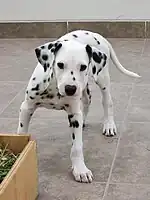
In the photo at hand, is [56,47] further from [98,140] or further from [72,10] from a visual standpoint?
[72,10]

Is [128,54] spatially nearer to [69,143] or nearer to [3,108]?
[3,108]

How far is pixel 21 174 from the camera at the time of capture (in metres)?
2.06

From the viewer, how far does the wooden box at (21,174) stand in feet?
6.34

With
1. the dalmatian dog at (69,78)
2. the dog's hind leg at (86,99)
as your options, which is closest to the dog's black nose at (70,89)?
the dalmatian dog at (69,78)

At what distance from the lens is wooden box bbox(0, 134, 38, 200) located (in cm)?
193

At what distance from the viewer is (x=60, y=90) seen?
2.24 m

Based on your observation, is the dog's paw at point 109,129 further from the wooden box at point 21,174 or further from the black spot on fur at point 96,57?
the wooden box at point 21,174

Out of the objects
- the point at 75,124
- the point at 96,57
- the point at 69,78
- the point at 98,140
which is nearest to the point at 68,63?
the point at 69,78

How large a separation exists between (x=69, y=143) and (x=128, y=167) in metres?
0.43

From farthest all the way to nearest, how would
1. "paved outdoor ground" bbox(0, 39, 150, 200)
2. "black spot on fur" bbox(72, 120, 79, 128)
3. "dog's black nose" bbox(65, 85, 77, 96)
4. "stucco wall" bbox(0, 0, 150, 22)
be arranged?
"stucco wall" bbox(0, 0, 150, 22) < "black spot on fur" bbox(72, 120, 79, 128) < "paved outdoor ground" bbox(0, 39, 150, 200) < "dog's black nose" bbox(65, 85, 77, 96)

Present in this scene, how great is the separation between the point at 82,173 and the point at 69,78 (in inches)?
20.2

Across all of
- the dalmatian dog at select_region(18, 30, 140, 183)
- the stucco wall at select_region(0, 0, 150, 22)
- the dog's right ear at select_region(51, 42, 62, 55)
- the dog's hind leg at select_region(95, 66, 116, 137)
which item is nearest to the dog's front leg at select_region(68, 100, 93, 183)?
the dalmatian dog at select_region(18, 30, 140, 183)

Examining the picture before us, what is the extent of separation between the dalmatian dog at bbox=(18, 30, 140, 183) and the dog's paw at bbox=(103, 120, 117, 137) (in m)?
0.47

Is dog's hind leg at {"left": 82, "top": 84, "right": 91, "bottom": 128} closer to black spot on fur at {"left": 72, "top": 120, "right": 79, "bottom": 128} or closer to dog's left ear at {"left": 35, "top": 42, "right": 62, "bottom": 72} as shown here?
black spot on fur at {"left": 72, "top": 120, "right": 79, "bottom": 128}
